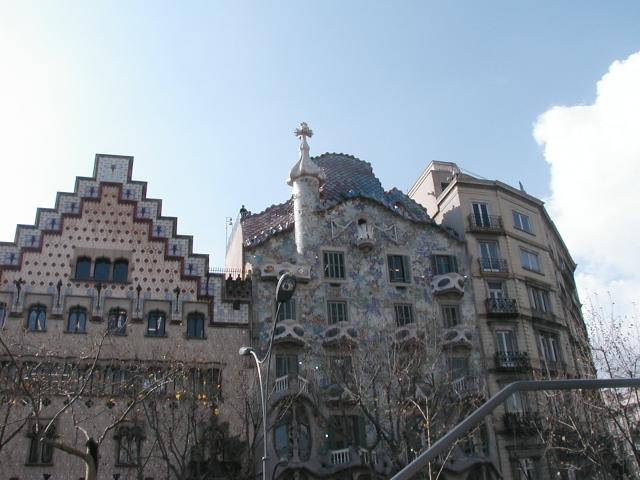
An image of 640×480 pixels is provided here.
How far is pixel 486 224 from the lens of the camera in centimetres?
3534

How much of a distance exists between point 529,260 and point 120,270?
20.0m

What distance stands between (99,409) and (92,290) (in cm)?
486

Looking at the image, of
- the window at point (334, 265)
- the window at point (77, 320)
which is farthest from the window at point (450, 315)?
the window at point (77, 320)

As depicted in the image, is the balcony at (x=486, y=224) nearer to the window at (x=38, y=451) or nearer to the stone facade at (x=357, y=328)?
the stone facade at (x=357, y=328)

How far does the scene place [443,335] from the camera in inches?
1227

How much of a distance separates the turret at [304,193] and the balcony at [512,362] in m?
10.1

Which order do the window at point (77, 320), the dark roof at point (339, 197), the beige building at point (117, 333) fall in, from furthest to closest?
the dark roof at point (339, 197) → the window at point (77, 320) → the beige building at point (117, 333)

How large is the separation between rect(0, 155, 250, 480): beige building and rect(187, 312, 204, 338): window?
0.04 meters

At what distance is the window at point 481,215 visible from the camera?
35312 millimetres

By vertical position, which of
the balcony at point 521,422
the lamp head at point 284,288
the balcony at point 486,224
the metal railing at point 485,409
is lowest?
the metal railing at point 485,409

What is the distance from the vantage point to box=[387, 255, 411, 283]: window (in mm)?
32938

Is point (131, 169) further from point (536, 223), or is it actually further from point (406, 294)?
point (536, 223)

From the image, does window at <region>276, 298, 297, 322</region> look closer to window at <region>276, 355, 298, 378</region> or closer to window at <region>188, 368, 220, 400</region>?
window at <region>276, 355, 298, 378</region>

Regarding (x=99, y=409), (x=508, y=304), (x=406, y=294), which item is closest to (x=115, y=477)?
(x=99, y=409)
